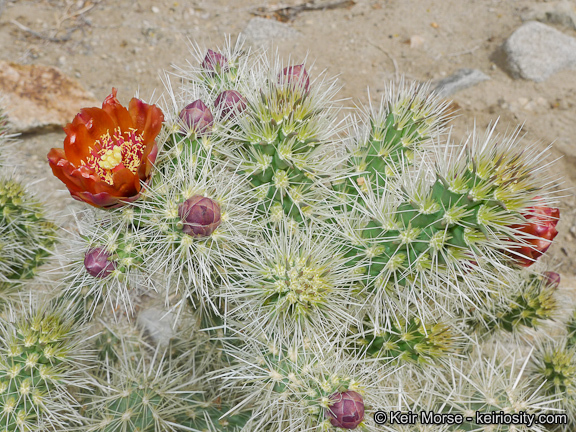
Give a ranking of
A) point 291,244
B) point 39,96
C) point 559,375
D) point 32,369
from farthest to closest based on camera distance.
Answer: point 39,96
point 559,375
point 32,369
point 291,244

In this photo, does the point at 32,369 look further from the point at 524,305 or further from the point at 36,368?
the point at 524,305

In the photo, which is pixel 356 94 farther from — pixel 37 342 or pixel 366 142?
pixel 37 342

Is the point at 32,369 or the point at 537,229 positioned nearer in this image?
the point at 537,229

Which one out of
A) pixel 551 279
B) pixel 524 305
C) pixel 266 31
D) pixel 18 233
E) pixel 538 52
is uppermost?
pixel 538 52

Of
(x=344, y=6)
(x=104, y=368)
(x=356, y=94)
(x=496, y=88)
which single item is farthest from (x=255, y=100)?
(x=344, y=6)

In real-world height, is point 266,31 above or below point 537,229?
below

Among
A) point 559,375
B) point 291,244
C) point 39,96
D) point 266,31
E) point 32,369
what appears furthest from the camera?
point 266,31

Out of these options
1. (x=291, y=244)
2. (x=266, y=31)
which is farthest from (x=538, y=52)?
(x=291, y=244)

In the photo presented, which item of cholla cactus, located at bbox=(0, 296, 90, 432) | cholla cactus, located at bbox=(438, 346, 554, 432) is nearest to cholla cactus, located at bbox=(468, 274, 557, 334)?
cholla cactus, located at bbox=(438, 346, 554, 432)
